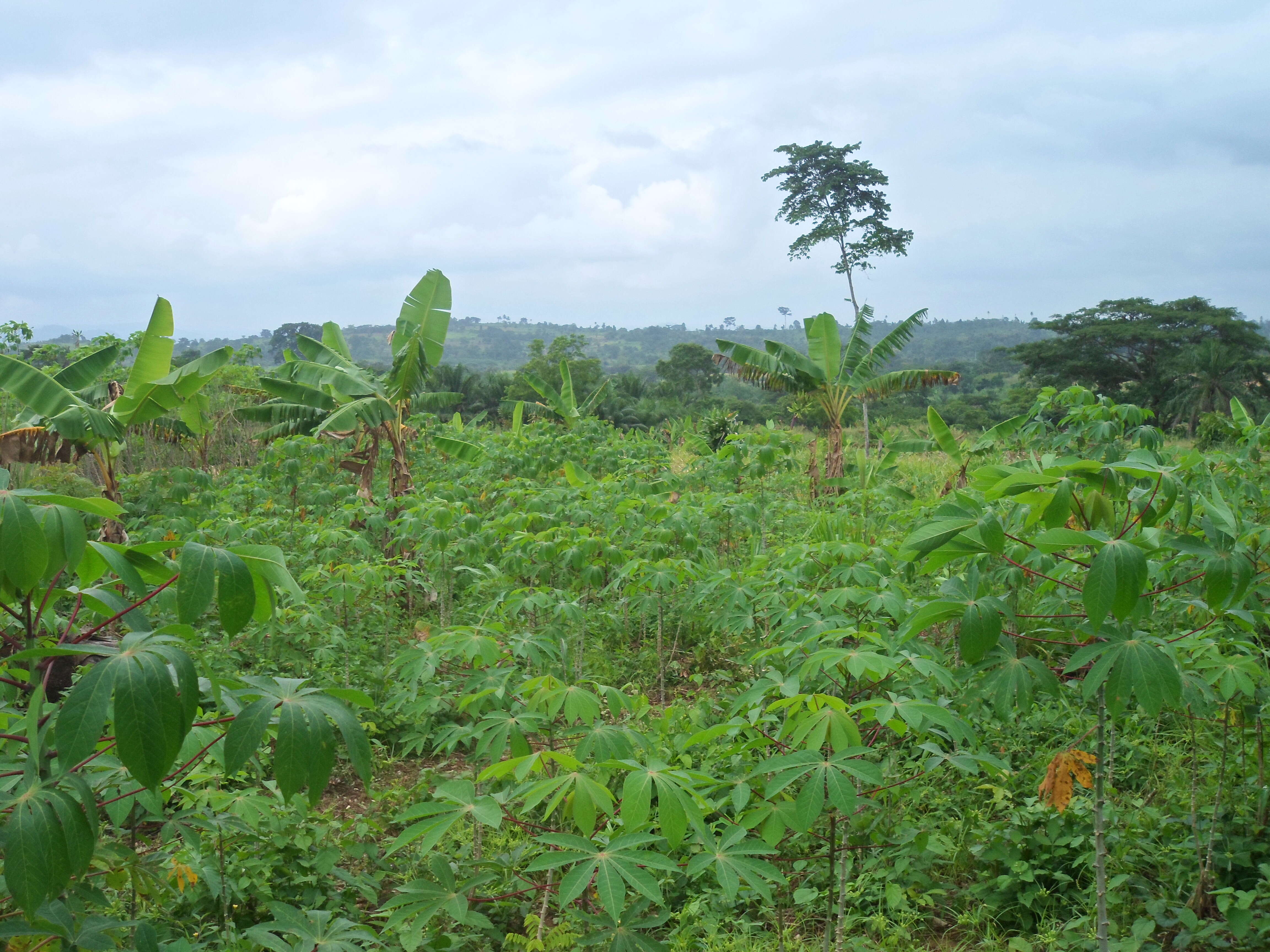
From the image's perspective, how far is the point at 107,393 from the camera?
8031 mm

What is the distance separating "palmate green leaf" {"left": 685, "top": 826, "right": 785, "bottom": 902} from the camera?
5.77ft

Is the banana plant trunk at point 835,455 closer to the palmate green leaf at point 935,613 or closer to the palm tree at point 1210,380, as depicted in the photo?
the palmate green leaf at point 935,613

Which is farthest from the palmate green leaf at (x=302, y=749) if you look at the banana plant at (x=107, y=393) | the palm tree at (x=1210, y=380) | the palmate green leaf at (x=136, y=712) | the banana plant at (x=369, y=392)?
the palm tree at (x=1210, y=380)

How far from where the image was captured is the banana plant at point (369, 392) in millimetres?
8391

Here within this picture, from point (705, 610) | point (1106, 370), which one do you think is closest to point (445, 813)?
point (705, 610)

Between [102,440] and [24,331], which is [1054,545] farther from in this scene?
[24,331]

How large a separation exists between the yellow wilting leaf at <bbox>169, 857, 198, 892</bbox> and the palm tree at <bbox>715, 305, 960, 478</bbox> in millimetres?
9990

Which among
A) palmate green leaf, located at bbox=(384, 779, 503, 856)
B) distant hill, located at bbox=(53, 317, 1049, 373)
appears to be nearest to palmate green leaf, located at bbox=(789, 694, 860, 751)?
palmate green leaf, located at bbox=(384, 779, 503, 856)

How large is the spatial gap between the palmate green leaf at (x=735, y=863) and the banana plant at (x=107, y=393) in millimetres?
5878

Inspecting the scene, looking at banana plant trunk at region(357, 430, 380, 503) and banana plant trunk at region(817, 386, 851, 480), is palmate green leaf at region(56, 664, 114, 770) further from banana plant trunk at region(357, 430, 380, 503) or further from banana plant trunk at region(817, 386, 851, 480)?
banana plant trunk at region(817, 386, 851, 480)

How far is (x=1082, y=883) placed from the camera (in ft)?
9.86

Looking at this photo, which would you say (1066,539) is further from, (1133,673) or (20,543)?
(20,543)

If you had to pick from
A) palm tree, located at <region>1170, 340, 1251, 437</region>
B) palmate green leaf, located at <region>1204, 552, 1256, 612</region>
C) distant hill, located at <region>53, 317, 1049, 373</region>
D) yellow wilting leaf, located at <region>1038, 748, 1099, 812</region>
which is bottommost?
yellow wilting leaf, located at <region>1038, 748, 1099, 812</region>

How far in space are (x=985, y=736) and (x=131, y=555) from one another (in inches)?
147
